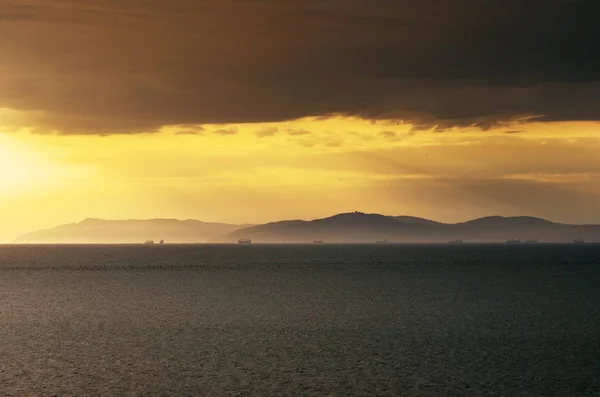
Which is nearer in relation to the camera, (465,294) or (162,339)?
(162,339)

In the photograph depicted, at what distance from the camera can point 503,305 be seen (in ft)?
306

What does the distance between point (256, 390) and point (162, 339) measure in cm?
2213

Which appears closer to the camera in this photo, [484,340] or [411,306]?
[484,340]

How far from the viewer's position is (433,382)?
44.7 m

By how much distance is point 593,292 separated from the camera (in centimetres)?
11662

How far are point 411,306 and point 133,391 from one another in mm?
54487

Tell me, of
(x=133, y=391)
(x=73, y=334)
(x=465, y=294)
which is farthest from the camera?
(x=465, y=294)

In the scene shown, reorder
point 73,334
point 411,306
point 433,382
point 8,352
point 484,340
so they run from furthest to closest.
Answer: point 411,306
point 73,334
point 484,340
point 8,352
point 433,382

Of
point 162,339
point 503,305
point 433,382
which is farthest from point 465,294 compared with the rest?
point 433,382

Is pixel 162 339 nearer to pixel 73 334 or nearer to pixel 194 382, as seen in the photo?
pixel 73 334

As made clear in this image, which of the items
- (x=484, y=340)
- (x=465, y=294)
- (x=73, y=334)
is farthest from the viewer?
(x=465, y=294)

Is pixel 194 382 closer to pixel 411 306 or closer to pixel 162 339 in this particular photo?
pixel 162 339

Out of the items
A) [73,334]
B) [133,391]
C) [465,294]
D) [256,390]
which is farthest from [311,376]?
[465,294]

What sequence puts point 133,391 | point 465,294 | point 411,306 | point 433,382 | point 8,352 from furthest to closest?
point 465,294
point 411,306
point 8,352
point 433,382
point 133,391
